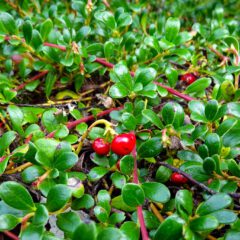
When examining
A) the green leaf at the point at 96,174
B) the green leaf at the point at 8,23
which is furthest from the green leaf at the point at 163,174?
the green leaf at the point at 8,23

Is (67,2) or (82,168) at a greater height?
(67,2)

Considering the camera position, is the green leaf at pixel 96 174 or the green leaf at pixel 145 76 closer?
the green leaf at pixel 96 174

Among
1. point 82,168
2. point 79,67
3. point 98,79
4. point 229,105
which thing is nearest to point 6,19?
point 79,67

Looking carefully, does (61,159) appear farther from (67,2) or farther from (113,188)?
(67,2)

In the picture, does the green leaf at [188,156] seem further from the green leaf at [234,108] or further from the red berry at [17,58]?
the red berry at [17,58]

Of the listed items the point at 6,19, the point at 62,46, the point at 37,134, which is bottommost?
the point at 37,134

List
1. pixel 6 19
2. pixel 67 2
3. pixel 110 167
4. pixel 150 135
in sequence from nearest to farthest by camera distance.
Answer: pixel 110 167
pixel 150 135
pixel 6 19
pixel 67 2

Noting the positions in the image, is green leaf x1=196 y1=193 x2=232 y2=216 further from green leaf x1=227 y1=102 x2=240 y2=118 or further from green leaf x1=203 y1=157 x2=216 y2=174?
green leaf x1=227 y1=102 x2=240 y2=118
